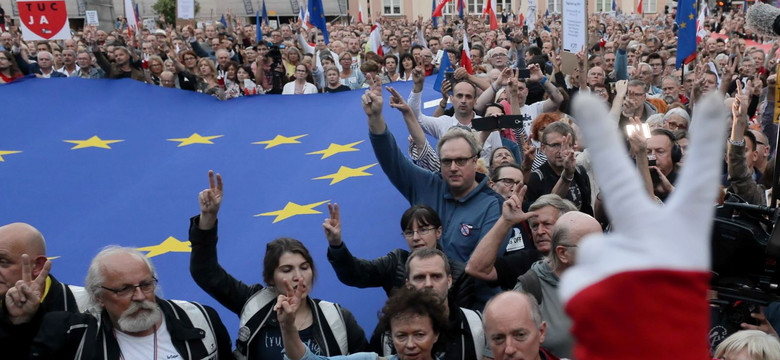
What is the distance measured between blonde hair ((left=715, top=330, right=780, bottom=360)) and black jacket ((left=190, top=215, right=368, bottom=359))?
4.64 ft

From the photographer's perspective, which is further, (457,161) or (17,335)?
(457,161)

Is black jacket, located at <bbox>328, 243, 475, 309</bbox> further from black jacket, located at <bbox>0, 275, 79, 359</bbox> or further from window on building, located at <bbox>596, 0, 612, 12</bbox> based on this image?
window on building, located at <bbox>596, 0, 612, 12</bbox>

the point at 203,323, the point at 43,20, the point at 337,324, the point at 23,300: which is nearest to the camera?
the point at 23,300

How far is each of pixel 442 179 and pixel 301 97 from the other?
4.03 m

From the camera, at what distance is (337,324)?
3.40 metres

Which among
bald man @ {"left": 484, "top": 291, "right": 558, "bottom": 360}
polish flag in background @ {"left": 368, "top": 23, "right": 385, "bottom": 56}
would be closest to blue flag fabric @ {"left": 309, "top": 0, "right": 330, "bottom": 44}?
polish flag in background @ {"left": 368, "top": 23, "right": 385, "bottom": 56}

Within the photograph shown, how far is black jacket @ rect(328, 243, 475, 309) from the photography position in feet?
12.1

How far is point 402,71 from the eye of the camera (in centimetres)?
1105

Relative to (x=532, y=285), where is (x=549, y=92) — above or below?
above

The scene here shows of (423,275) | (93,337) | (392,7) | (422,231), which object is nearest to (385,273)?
(422,231)

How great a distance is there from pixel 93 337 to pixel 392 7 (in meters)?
47.8

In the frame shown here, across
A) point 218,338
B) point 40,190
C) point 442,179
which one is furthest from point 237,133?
point 218,338

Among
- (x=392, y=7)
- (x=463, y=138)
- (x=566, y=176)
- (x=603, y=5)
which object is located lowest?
(x=603, y=5)

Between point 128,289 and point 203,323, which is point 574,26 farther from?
point 128,289
